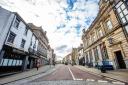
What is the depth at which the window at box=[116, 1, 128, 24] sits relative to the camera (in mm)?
14127

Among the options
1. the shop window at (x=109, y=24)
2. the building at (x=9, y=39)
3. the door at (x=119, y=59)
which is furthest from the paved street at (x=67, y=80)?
the shop window at (x=109, y=24)

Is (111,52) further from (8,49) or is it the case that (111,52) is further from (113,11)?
(8,49)

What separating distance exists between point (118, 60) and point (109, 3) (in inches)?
431

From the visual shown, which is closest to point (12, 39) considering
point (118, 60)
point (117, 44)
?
point (117, 44)

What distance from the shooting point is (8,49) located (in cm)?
1423

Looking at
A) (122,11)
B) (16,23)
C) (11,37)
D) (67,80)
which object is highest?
(16,23)

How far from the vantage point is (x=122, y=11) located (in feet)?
48.8

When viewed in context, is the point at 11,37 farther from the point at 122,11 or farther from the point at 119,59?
the point at 119,59

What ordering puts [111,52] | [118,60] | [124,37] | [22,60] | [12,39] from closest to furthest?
1. [124,37]
2. [12,39]
3. [118,60]
4. [111,52]
5. [22,60]

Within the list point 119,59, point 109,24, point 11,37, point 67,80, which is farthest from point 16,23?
point 119,59

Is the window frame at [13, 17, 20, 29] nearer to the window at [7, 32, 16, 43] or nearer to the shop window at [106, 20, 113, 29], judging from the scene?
the window at [7, 32, 16, 43]

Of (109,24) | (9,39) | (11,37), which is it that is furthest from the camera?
(109,24)

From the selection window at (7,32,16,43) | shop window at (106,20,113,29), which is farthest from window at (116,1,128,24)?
window at (7,32,16,43)

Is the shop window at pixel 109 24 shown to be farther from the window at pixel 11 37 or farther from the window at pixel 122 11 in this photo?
the window at pixel 11 37
